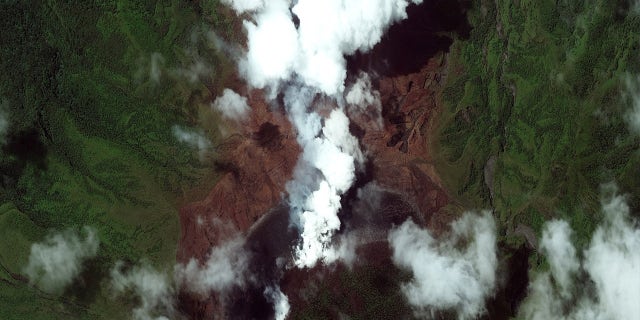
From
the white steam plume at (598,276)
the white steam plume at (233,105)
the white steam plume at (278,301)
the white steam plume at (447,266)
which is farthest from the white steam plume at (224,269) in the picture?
the white steam plume at (598,276)

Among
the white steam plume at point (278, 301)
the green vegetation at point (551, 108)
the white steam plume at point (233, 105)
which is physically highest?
the green vegetation at point (551, 108)

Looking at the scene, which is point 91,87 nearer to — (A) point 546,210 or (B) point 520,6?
(B) point 520,6

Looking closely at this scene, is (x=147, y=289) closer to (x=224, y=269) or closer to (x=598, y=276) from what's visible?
(x=224, y=269)

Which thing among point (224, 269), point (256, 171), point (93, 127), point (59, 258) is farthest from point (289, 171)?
point (59, 258)

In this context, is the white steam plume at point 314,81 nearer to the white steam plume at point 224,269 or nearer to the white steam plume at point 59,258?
the white steam plume at point 224,269

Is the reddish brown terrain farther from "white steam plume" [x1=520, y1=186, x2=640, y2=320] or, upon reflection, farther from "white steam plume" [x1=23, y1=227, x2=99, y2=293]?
"white steam plume" [x1=520, y1=186, x2=640, y2=320]
